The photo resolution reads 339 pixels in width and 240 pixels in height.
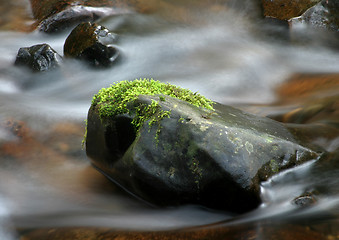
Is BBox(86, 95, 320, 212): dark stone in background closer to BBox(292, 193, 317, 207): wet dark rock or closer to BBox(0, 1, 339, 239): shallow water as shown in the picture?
BBox(0, 1, 339, 239): shallow water

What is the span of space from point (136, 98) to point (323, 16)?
6172mm

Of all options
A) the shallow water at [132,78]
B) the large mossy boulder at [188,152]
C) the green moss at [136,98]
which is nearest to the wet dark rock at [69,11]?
the shallow water at [132,78]

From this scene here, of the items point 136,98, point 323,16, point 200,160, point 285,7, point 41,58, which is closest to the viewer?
point 200,160

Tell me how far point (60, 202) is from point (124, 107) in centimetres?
123

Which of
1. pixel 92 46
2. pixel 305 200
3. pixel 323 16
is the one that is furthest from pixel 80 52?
pixel 305 200

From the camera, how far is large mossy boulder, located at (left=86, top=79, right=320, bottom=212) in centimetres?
327

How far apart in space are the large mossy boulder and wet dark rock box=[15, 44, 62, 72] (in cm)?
406

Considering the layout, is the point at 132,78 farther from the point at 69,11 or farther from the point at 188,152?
the point at 188,152

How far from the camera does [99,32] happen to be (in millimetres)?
7594

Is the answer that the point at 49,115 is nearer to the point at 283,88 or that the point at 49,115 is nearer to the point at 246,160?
the point at 246,160

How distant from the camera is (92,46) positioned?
291 inches

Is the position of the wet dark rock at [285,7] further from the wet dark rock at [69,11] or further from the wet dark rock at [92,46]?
the wet dark rock at [92,46]

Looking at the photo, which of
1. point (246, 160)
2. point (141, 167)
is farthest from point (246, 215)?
point (141, 167)

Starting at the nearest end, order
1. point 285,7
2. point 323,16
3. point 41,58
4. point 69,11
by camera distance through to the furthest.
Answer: point 41,58
point 323,16
point 285,7
point 69,11
